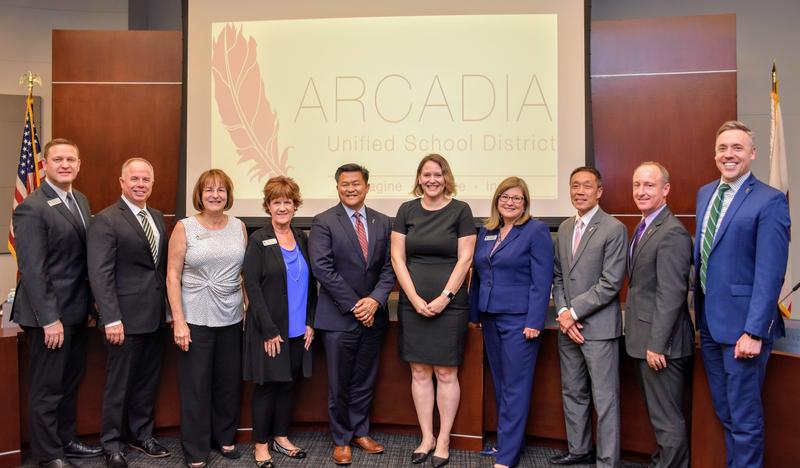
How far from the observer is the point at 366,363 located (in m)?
3.30

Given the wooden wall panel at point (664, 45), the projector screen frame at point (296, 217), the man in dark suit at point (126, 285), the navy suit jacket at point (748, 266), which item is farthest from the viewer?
the wooden wall panel at point (664, 45)

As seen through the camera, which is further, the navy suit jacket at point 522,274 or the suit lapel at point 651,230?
the navy suit jacket at point 522,274

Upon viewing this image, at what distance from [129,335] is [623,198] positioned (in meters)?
3.94

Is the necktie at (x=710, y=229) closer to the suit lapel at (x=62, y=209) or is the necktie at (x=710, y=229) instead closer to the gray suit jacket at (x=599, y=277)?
the gray suit jacket at (x=599, y=277)

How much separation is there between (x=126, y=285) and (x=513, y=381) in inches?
85.2

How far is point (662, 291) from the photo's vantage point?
266cm

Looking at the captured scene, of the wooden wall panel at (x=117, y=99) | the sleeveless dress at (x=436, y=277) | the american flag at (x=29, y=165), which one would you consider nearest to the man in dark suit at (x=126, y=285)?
the sleeveless dress at (x=436, y=277)

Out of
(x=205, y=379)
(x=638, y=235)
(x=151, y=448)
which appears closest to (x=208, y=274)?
(x=205, y=379)

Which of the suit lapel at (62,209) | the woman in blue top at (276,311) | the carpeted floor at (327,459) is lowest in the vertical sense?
the carpeted floor at (327,459)

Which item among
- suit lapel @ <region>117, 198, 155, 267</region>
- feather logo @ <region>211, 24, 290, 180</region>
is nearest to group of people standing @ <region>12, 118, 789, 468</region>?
suit lapel @ <region>117, 198, 155, 267</region>

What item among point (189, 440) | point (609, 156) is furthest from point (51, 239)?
point (609, 156)

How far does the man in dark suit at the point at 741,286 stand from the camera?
7.93 feet

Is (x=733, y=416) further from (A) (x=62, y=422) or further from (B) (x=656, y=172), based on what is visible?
(A) (x=62, y=422)

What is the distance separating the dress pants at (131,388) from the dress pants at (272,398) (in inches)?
25.3
